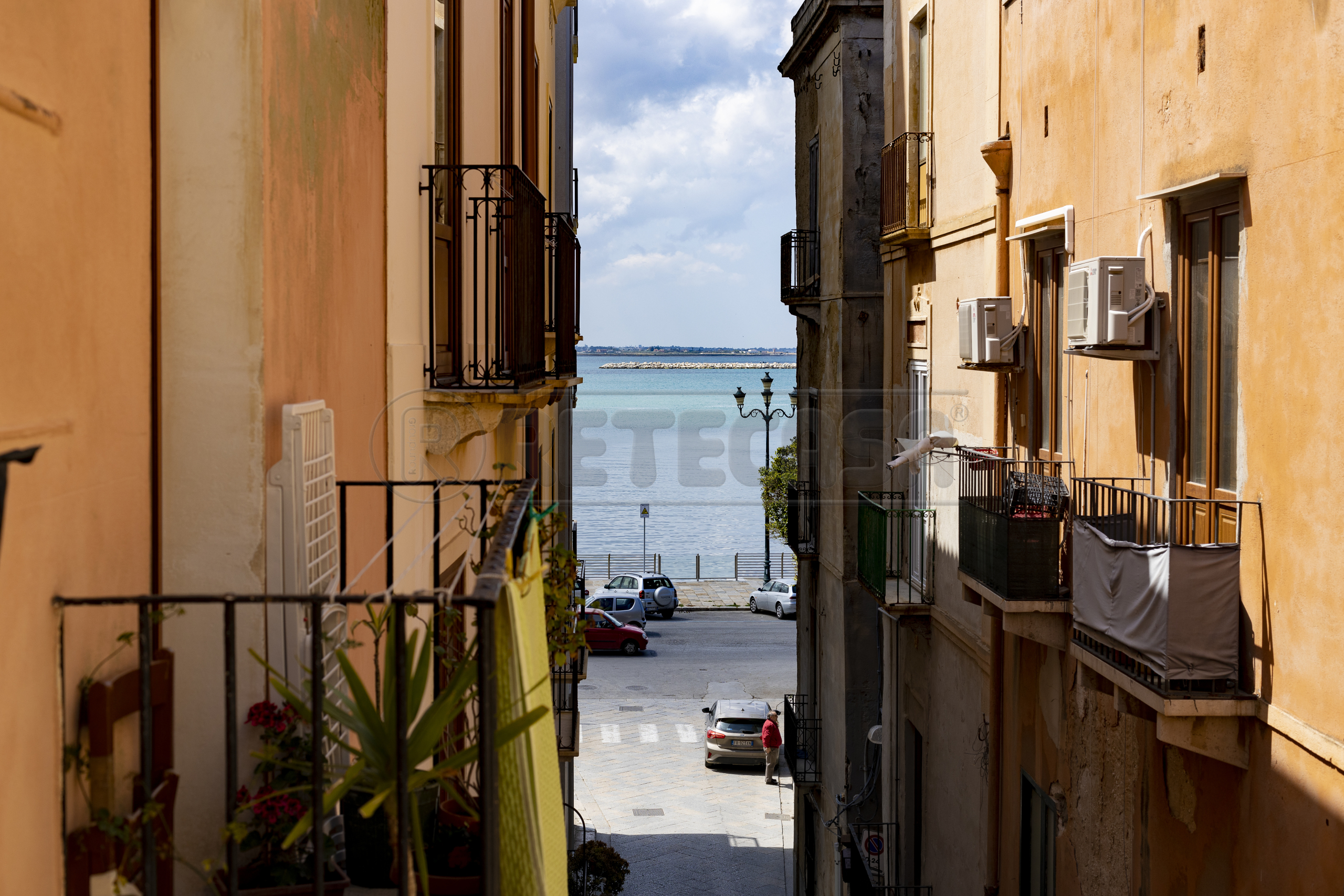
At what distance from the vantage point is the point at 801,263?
→ 1920cm

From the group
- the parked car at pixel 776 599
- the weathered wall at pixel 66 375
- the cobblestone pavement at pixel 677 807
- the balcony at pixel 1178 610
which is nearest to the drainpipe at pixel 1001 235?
the balcony at pixel 1178 610

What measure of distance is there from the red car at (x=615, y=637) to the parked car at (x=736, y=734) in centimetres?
1064

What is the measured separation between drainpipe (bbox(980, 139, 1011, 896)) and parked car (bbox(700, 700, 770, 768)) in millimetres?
13647

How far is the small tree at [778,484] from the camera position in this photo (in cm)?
3966

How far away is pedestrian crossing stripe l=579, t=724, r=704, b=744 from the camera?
26516mm

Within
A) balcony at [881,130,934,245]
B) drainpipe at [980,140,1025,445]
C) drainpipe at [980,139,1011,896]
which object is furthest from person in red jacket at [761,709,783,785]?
drainpipe at [980,140,1025,445]

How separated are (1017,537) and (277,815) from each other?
643 centimetres

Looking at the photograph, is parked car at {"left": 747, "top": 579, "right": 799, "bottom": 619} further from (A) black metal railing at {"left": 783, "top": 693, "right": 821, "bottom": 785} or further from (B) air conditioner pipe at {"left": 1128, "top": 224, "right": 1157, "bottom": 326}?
(B) air conditioner pipe at {"left": 1128, "top": 224, "right": 1157, "bottom": 326}

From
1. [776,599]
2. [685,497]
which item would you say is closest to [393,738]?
[776,599]

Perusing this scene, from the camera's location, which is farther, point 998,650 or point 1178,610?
point 998,650

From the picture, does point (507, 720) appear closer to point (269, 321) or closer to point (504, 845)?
point (504, 845)

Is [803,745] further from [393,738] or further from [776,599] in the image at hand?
[776,599]

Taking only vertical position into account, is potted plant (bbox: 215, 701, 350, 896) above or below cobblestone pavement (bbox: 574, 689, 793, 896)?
above

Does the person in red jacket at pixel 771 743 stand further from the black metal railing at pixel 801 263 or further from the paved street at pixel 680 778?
the black metal railing at pixel 801 263
